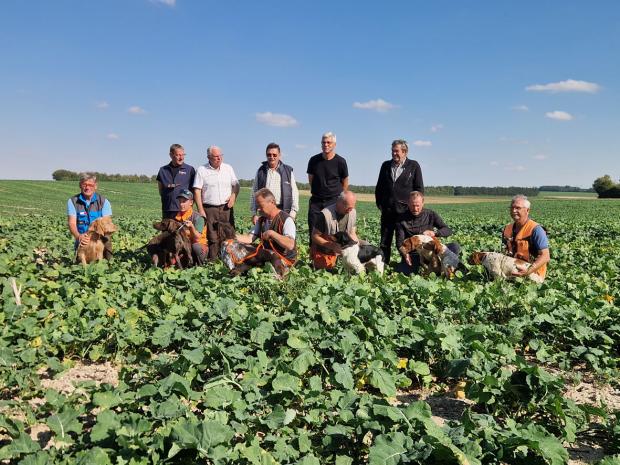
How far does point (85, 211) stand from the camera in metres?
7.73

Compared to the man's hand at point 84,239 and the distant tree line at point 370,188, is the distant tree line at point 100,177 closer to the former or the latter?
the distant tree line at point 370,188

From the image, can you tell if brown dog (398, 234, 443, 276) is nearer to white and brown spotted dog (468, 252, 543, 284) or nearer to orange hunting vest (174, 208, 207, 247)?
white and brown spotted dog (468, 252, 543, 284)

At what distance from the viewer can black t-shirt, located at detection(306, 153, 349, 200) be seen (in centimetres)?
799

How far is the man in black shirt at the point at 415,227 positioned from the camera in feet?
24.6

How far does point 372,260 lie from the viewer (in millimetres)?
7238

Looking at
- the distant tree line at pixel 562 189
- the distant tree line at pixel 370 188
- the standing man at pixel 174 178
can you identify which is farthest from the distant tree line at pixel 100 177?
the distant tree line at pixel 562 189

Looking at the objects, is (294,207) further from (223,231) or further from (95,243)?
(95,243)

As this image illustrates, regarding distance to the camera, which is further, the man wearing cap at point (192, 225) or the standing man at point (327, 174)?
the standing man at point (327, 174)

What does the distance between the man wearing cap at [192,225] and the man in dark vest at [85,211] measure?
112cm

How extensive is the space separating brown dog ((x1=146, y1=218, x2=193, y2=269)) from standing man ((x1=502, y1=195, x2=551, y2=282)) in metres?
4.65

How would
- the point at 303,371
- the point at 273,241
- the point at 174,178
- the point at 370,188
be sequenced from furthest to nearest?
1. the point at 370,188
2. the point at 174,178
3. the point at 273,241
4. the point at 303,371

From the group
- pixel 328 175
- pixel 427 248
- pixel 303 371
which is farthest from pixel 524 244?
pixel 303 371

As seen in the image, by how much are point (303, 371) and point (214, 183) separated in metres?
5.28

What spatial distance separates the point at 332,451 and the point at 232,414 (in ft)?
2.19
